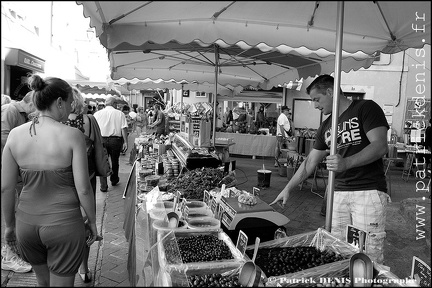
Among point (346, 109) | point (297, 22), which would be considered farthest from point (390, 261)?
point (297, 22)

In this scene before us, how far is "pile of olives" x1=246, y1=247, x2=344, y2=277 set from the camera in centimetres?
201

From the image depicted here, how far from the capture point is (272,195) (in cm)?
679

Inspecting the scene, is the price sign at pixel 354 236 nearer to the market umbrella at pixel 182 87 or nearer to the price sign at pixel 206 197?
the price sign at pixel 206 197

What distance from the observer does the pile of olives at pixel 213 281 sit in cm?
178

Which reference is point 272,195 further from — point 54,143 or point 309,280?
point 54,143

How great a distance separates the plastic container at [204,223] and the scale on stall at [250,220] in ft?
0.37

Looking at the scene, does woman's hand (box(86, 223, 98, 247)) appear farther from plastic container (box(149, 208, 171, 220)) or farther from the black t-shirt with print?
the black t-shirt with print

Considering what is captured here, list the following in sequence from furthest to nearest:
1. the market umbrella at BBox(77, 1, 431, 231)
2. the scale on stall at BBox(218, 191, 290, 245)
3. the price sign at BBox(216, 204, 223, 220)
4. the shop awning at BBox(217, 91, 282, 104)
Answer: the shop awning at BBox(217, 91, 282, 104) → the price sign at BBox(216, 204, 223, 220) → the scale on stall at BBox(218, 191, 290, 245) → the market umbrella at BBox(77, 1, 431, 231)

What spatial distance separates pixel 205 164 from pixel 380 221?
88.1 inches

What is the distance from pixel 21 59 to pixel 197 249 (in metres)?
7.28

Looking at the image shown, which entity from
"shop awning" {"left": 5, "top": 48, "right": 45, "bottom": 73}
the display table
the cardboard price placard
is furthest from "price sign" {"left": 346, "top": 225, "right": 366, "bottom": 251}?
the display table

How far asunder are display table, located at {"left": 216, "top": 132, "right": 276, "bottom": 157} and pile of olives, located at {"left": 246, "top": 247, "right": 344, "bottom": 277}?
9513mm

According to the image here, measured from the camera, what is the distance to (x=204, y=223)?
263cm

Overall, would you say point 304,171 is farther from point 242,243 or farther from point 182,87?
point 182,87
